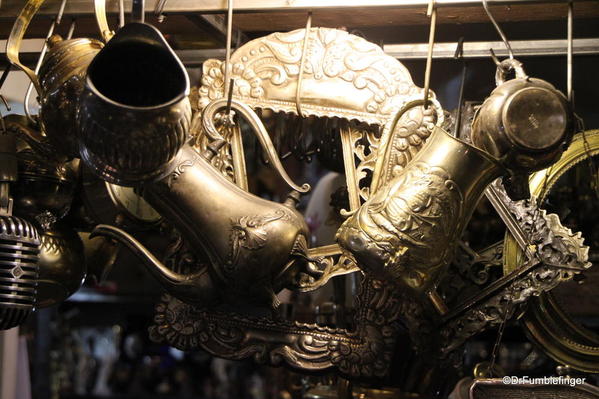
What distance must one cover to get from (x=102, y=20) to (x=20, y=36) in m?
0.16

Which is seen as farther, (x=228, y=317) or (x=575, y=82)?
(x=575, y=82)

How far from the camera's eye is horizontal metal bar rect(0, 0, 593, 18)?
54.0 inches

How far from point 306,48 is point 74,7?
381mm

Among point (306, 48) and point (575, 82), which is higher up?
point (575, 82)

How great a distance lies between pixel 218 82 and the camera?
1.49m

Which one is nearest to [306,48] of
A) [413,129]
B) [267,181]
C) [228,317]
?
[413,129]

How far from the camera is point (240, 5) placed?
1456mm

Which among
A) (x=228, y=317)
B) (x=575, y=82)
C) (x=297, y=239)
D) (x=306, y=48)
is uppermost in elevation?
(x=575, y=82)

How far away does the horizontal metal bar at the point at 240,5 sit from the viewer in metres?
1.37

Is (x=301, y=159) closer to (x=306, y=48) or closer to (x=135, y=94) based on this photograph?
(x=306, y=48)

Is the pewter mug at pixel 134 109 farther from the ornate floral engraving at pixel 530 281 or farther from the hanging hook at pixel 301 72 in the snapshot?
the ornate floral engraving at pixel 530 281

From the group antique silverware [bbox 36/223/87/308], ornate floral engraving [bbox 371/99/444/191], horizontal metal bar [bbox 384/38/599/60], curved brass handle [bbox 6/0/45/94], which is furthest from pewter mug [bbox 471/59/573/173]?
antique silverware [bbox 36/223/87/308]

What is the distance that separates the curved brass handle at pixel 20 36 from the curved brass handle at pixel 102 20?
121mm

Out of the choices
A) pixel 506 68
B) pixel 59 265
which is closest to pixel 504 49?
pixel 506 68
